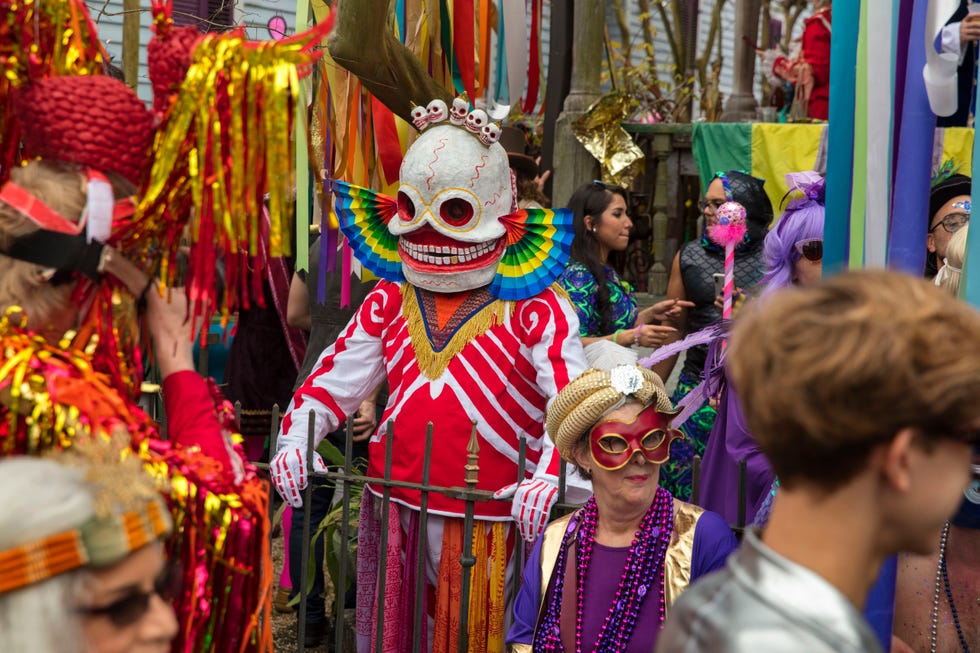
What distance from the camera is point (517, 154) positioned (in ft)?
17.7

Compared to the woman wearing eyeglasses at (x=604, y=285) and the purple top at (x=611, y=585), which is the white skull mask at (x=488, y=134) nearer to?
the woman wearing eyeglasses at (x=604, y=285)

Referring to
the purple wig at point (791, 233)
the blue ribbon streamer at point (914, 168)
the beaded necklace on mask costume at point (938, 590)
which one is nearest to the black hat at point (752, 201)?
the purple wig at point (791, 233)

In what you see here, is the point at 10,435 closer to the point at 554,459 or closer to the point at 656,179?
the point at 554,459

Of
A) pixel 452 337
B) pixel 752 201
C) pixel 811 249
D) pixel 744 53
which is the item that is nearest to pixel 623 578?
pixel 452 337

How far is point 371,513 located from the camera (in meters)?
3.60

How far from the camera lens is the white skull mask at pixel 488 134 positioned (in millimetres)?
3537

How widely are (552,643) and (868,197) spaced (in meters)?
1.25

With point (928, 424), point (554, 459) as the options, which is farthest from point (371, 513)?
point (928, 424)

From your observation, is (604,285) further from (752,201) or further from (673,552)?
(673,552)

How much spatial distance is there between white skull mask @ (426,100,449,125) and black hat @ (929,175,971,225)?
1.51m

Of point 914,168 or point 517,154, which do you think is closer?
point 914,168

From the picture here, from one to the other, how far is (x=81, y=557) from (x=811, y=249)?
8.20 ft

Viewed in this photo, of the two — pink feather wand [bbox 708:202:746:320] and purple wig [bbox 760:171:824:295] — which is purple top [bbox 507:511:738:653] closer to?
purple wig [bbox 760:171:824:295]

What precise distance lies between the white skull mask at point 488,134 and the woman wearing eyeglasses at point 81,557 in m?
2.21
